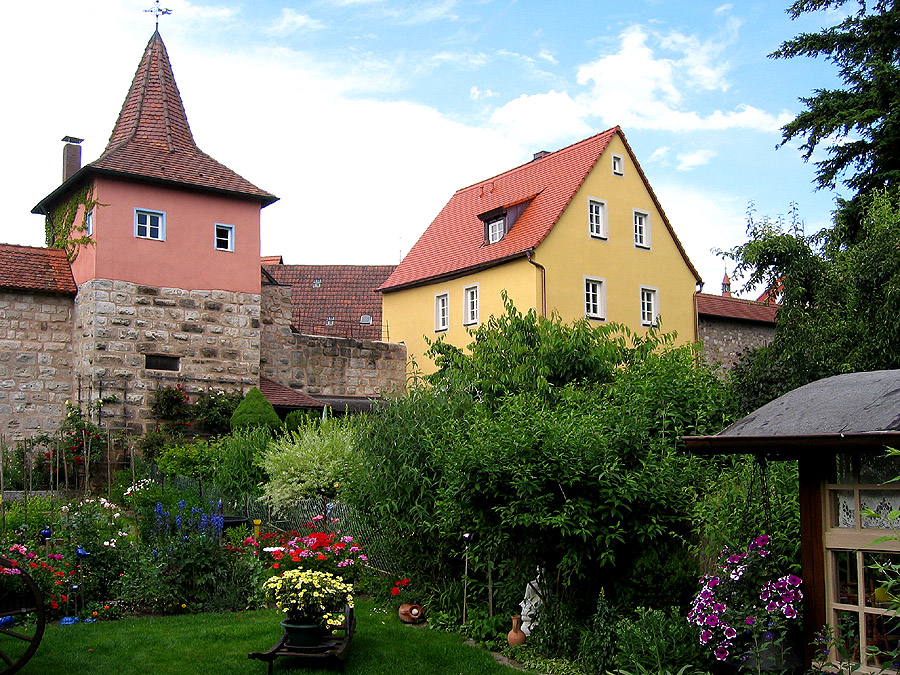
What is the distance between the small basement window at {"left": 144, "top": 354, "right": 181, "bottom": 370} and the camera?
61.0 ft

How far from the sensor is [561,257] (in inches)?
Answer: 915

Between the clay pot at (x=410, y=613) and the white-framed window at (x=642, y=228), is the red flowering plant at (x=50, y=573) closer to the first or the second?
the clay pot at (x=410, y=613)

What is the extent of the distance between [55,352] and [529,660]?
14059 mm

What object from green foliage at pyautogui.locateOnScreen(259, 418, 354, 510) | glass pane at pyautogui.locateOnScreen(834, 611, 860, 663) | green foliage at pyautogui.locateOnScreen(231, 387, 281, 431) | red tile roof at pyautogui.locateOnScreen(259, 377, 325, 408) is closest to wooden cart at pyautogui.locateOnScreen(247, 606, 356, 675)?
glass pane at pyautogui.locateOnScreen(834, 611, 860, 663)

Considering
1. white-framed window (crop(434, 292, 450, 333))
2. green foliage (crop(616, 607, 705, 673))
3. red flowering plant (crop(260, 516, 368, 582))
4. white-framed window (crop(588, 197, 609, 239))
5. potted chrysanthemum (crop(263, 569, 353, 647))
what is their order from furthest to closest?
white-framed window (crop(434, 292, 450, 333)), white-framed window (crop(588, 197, 609, 239)), red flowering plant (crop(260, 516, 368, 582)), potted chrysanthemum (crop(263, 569, 353, 647)), green foliage (crop(616, 607, 705, 673))

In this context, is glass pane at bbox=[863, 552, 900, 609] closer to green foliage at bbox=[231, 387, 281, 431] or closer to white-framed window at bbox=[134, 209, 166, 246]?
green foliage at bbox=[231, 387, 281, 431]

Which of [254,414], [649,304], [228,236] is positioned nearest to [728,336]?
[649,304]

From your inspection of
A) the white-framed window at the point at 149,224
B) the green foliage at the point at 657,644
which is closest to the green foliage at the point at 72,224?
the white-framed window at the point at 149,224

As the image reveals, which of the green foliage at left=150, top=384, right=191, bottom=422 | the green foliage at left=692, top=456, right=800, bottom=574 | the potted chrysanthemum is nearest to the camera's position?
the green foliage at left=692, top=456, right=800, bottom=574

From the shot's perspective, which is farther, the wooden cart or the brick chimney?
the brick chimney

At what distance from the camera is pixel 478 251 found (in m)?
25.0

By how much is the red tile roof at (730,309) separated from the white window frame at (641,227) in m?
2.51

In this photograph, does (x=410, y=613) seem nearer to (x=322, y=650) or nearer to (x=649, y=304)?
(x=322, y=650)

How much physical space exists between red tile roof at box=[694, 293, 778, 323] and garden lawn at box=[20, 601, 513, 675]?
65.4ft
